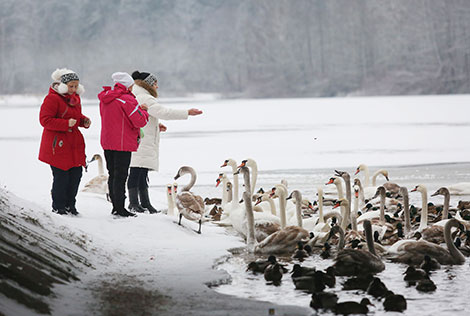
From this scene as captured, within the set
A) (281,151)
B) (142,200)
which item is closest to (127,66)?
(281,151)

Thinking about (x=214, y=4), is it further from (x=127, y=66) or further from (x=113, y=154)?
(x=113, y=154)

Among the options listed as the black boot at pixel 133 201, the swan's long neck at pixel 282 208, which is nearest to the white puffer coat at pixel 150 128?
the black boot at pixel 133 201

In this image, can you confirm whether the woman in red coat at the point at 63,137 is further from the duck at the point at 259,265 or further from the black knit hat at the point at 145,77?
the duck at the point at 259,265

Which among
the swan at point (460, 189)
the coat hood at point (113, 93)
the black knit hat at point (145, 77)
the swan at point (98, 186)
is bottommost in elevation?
the swan at point (460, 189)

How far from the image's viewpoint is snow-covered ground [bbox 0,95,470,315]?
560 centimetres

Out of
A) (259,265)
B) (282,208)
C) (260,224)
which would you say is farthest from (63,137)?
(259,265)

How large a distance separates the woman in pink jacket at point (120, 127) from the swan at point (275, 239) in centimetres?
118

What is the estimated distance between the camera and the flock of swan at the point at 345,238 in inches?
223

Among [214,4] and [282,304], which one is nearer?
[282,304]

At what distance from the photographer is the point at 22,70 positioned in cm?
8869

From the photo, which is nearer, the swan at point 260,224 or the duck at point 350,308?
the duck at point 350,308

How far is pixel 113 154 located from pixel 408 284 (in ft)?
10.1

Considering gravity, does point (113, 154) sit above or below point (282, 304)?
above

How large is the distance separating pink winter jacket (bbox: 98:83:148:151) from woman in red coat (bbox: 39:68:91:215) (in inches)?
9.5
